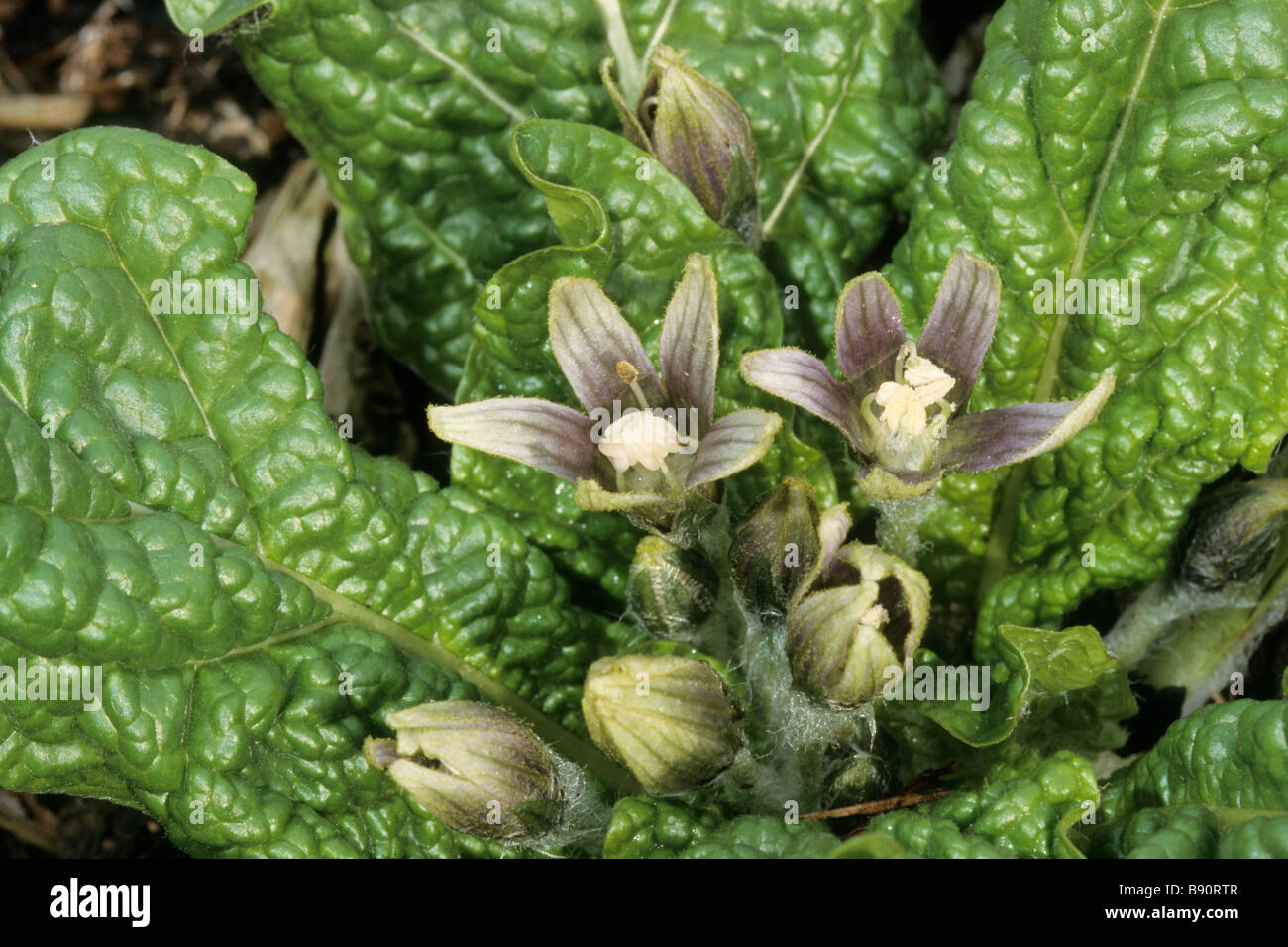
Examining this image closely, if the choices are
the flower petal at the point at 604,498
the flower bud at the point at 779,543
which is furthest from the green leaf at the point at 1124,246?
the flower petal at the point at 604,498

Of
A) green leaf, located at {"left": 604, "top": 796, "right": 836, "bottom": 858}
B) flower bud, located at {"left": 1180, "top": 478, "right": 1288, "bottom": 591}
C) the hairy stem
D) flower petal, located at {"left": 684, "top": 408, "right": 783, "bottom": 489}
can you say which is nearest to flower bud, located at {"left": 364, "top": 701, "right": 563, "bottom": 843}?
green leaf, located at {"left": 604, "top": 796, "right": 836, "bottom": 858}

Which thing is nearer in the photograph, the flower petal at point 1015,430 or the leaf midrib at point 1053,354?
the flower petal at point 1015,430

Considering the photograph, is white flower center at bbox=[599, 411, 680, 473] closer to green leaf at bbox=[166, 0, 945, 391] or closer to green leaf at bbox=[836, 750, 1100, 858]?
green leaf at bbox=[836, 750, 1100, 858]

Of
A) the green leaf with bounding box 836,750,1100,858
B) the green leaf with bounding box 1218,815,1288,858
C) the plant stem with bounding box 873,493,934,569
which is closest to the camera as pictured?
the green leaf with bounding box 1218,815,1288,858

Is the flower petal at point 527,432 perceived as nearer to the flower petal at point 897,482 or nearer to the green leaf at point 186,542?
the green leaf at point 186,542
